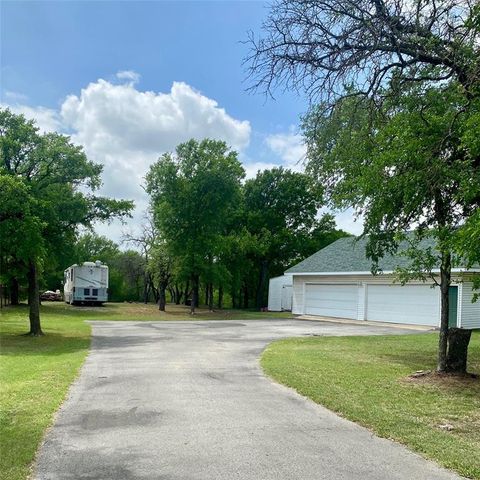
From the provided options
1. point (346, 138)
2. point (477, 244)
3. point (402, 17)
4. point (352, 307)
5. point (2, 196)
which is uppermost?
point (402, 17)

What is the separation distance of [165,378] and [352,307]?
20.5m

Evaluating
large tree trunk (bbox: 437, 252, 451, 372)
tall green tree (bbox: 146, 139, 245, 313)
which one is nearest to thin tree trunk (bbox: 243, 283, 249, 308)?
tall green tree (bbox: 146, 139, 245, 313)

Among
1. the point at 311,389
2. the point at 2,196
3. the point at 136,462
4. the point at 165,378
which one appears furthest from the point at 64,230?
the point at 136,462

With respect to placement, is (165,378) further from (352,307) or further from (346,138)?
(352,307)

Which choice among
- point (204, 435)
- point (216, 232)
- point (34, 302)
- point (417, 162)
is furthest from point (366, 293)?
point (204, 435)

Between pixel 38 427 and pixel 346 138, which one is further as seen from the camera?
pixel 346 138

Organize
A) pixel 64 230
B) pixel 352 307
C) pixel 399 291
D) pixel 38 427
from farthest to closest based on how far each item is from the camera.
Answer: pixel 352 307, pixel 399 291, pixel 64 230, pixel 38 427

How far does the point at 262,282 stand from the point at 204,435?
134 ft

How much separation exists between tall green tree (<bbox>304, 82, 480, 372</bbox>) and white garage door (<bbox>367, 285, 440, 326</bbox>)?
522 inches

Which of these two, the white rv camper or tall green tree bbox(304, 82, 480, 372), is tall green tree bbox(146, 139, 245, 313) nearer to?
the white rv camper

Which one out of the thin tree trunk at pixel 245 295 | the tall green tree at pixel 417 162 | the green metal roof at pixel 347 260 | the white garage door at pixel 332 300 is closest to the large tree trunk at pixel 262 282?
the thin tree trunk at pixel 245 295

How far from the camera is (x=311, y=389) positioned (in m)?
8.56

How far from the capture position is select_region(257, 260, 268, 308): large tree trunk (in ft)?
152

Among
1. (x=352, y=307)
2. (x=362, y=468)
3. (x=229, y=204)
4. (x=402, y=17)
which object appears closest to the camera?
(x=362, y=468)
